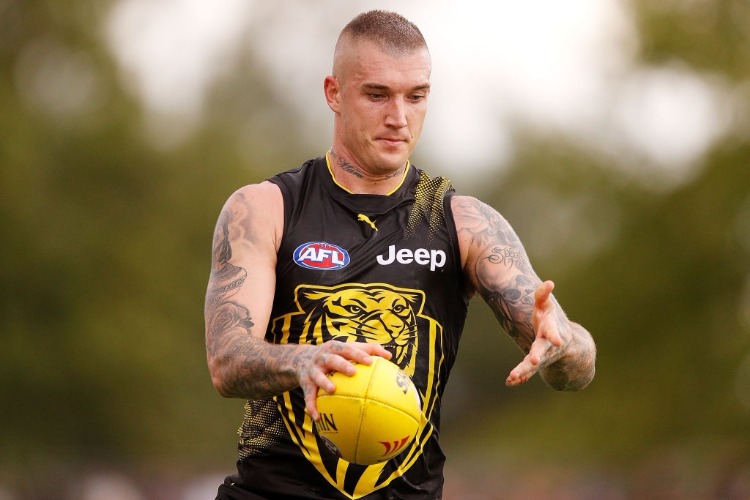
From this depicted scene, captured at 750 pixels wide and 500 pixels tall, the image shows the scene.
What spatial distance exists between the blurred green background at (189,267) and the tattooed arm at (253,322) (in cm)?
2113

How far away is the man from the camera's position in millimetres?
6789

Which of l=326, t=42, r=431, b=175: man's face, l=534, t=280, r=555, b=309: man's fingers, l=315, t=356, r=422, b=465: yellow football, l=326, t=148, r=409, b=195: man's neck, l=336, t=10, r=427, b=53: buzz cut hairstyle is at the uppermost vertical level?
l=336, t=10, r=427, b=53: buzz cut hairstyle

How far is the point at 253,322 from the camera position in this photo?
6.75 meters

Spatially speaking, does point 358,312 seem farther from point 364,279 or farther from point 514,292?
point 514,292

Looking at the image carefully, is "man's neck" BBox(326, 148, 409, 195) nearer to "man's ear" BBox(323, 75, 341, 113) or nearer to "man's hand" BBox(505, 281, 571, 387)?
"man's ear" BBox(323, 75, 341, 113)

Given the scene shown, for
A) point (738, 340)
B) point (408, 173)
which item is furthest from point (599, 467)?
point (408, 173)

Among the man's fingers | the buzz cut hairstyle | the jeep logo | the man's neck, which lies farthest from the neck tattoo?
the man's fingers

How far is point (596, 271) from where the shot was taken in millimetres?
36750

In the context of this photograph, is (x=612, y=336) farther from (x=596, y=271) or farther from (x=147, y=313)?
(x=147, y=313)

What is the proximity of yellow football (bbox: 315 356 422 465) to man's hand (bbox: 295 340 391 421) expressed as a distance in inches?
2.7

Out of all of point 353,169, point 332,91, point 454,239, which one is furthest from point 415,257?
point 332,91

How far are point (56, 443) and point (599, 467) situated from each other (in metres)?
13.5

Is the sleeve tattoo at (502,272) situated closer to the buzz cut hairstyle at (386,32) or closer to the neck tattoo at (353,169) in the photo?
the neck tattoo at (353,169)

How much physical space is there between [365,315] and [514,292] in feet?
2.74
